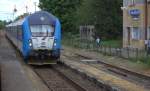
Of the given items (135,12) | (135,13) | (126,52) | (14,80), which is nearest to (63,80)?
(14,80)

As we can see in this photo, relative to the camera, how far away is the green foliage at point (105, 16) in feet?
214

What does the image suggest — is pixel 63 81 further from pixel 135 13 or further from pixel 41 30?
pixel 135 13

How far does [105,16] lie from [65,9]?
808 inches

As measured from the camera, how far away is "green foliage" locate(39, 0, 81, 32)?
8288cm

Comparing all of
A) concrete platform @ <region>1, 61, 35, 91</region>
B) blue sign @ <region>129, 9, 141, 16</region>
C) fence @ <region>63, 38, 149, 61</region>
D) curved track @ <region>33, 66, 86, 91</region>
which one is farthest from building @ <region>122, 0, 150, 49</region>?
concrete platform @ <region>1, 61, 35, 91</region>

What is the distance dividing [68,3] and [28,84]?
65.9 m

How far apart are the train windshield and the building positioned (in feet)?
59.3

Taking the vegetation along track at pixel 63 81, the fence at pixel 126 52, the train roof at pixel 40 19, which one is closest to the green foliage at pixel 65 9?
the fence at pixel 126 52

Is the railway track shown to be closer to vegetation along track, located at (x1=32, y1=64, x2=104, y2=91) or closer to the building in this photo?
vegetation along track, located at (x1=32, y1=64, x2=104, y2=91)

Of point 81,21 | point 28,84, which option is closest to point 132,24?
point 81,21

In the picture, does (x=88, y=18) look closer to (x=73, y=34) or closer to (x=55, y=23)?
(x=73, y=34)

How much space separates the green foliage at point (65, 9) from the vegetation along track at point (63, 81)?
176 feet

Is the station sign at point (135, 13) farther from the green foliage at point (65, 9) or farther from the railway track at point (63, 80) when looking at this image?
the green foliage at point (65, 9)

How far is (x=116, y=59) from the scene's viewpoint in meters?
35.8
